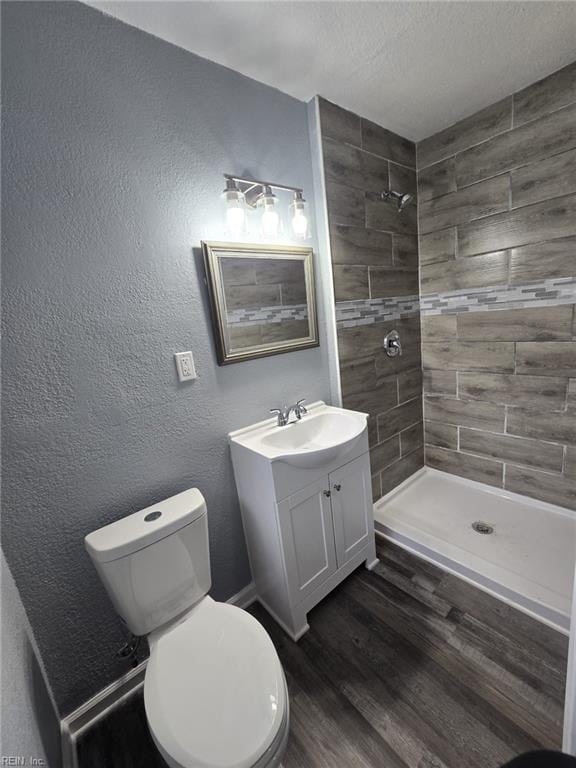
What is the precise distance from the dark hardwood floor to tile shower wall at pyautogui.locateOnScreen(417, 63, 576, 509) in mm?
1023

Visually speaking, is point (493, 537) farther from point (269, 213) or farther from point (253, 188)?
point (253, 188)

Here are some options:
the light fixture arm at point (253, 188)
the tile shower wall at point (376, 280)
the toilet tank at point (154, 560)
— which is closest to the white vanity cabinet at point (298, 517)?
the toilet tank at point (154, 560)

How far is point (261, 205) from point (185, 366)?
2.70 feet

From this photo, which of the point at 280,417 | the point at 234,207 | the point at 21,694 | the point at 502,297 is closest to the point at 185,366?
the point at 280,417

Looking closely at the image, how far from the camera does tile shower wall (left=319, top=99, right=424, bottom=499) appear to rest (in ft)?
5.86

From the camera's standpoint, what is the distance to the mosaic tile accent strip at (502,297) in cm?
180

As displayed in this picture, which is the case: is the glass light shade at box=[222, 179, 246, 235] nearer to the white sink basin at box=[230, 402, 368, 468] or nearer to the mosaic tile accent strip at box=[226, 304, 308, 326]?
the mosaic tile accent strip at box=[226, 304, 308, 326]

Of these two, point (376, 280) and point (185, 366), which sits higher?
point (376, 280)

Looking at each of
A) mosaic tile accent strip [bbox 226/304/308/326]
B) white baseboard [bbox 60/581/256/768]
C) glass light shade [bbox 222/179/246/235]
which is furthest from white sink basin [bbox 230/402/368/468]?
white baseboard [bbox 60/581/256/768]

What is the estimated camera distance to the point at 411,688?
1.23m

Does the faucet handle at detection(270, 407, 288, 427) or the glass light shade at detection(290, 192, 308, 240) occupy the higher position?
the glass light shade at detection(290, 192, 308, 240)

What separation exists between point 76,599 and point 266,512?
753mm

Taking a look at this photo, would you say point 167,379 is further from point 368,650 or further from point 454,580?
point 454,580

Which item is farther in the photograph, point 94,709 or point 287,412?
point 287,412
